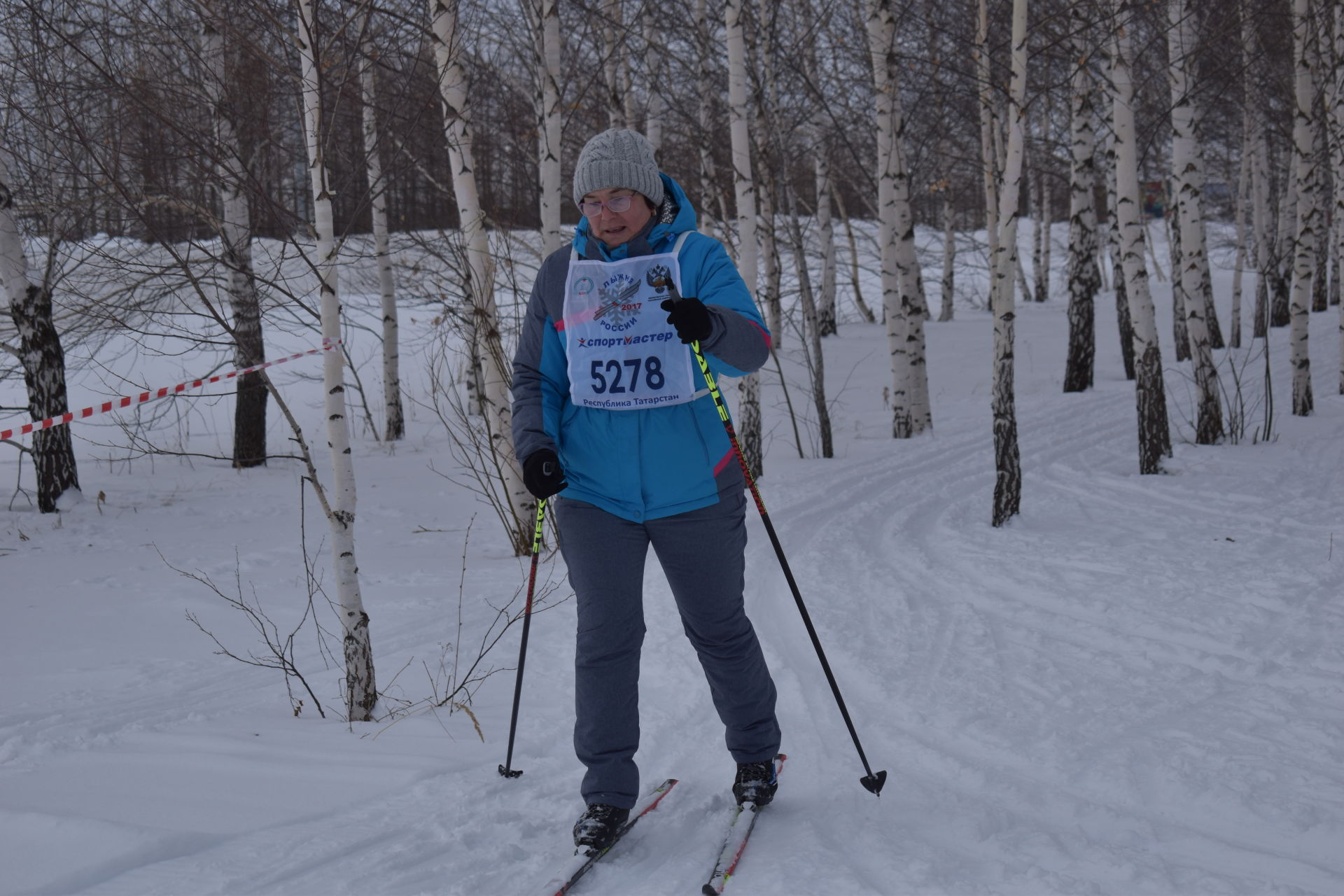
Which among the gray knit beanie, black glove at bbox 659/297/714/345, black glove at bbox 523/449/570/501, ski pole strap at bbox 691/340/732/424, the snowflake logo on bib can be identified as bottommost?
black glove at bbox 523/449/570/501

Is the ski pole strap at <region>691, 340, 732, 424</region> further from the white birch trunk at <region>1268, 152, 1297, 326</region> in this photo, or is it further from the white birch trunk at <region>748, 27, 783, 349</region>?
the white birch trunk at <region>1268, 152, 1297, 326</region>

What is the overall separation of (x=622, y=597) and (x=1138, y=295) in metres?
7.25

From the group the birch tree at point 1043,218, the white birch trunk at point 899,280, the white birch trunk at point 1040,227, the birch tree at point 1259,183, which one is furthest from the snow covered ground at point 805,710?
the white birch trunk at point 1040,227

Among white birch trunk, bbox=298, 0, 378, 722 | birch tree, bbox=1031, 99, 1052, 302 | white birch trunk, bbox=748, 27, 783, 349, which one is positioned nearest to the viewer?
white birch trunk, bbox=298, 0, 378, 722

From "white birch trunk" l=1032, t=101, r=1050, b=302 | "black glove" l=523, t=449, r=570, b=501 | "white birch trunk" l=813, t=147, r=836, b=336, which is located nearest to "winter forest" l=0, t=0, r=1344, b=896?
"black glove" l=523, t=449, r=570, b=501

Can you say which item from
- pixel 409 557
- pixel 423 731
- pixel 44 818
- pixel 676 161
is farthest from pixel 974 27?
pixel 44 818

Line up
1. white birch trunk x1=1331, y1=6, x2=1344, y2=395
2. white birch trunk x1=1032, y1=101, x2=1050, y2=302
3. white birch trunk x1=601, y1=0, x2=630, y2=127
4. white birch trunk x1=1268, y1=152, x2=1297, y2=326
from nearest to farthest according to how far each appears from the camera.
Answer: white birch trunk x1=601, y1=0, x2=630, y2=127 → white birch trunk x1=1331, y1=6, x2=1344, y2=395 → white birch trunk x1=1268, y1=152, x2=1297, y2=326 → white birch trunk x1=1032, y1=101, x2=1050, y2=302

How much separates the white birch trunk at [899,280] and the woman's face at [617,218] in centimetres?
853

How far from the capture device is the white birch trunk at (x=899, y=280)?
10.6m

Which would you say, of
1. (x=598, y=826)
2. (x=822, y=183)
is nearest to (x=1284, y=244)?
(x=822, y=183)

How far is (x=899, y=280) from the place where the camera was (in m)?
11.5

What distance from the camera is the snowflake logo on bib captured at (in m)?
2.70

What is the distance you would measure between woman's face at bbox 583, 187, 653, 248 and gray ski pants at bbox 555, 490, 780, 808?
77 cm

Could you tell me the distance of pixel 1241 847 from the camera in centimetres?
260
